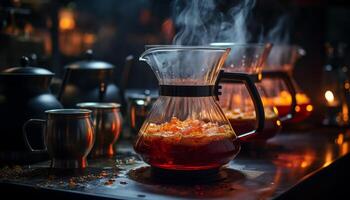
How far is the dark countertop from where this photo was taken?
146 cm

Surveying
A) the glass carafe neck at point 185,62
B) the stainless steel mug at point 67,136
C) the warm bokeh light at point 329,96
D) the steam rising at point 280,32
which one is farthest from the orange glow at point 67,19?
the glass carafe neck at point 185,62

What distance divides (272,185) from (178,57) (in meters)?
0.46

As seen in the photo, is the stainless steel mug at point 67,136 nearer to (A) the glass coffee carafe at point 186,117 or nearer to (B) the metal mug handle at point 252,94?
(A) the glass coffee carafe at point 186,117

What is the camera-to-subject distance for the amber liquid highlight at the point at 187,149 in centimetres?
153

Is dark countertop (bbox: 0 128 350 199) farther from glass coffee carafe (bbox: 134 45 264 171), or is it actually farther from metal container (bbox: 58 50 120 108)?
metal container (bbox: 58 50 120 108)

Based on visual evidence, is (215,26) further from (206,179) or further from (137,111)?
(206,179)

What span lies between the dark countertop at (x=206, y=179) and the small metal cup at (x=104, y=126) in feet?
0.20

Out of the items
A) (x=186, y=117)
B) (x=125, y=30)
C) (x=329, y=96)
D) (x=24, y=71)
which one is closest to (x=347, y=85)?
(x=329, y=96)

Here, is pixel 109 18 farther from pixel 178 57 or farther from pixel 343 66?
pixel 178 57

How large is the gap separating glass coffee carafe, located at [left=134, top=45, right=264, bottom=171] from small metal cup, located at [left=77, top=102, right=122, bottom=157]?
0.33 metres

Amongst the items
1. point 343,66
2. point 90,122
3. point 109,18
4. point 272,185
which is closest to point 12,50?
point 90,122

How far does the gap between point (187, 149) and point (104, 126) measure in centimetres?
52

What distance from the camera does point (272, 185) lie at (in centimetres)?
159

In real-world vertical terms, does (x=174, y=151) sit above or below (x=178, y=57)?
below
